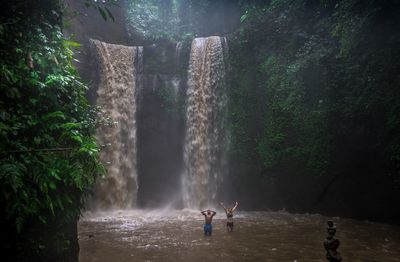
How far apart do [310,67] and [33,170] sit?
1244 cm

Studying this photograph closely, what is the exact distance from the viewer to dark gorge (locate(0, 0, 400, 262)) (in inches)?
191

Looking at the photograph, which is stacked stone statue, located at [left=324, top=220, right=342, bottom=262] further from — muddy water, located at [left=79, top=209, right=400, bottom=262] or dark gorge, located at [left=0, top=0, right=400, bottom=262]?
dark gorge, located at [left=0, top=0, right=400, bottom=262]

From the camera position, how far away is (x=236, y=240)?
9.15m

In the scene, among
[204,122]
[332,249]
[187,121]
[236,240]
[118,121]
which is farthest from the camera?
[187,121]

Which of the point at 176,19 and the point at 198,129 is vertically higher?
the point at 176,19

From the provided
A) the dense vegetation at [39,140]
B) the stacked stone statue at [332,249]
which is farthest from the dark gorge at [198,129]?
the stacked stone statue at [332,249]

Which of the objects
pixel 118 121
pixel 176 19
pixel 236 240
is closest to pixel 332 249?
pixel 236 240

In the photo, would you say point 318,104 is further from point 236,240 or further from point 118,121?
point 118,121

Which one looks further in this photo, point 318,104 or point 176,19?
point 176,19

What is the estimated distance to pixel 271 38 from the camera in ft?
52.9

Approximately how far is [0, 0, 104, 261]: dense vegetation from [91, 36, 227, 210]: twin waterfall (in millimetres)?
10972

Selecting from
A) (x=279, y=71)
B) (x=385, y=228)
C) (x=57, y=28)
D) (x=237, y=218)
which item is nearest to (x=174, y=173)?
(x=237, y=218)

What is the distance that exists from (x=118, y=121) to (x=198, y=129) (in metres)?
4.23

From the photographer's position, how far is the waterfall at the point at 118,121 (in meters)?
16.3
